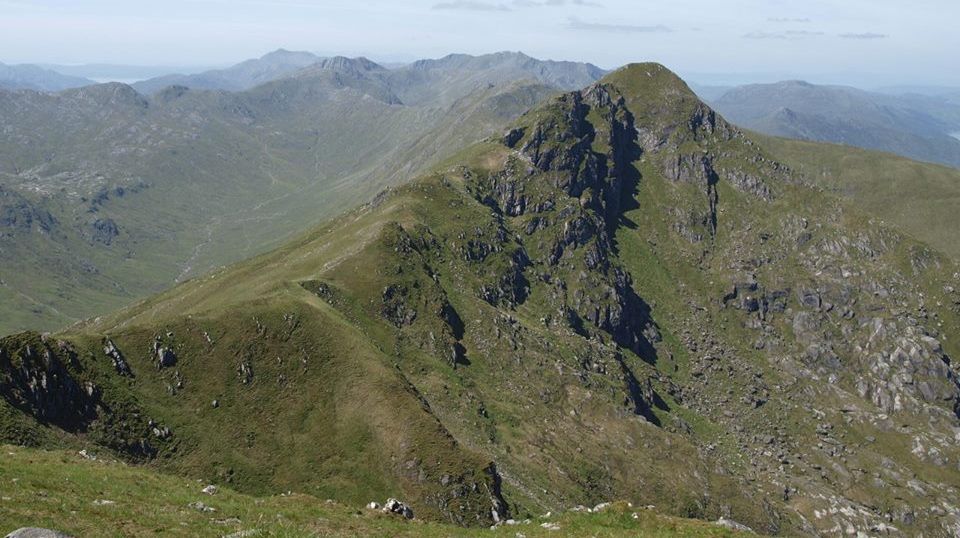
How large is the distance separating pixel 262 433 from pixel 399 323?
70111 mm

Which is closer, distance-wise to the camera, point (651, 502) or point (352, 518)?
point (352, 518)

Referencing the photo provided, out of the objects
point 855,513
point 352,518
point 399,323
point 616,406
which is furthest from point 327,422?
point 855,513

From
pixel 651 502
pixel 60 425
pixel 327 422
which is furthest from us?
pixel 651 502

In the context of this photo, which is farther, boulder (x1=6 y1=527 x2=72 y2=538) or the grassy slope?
the grassy slope

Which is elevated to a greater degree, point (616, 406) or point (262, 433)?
point (262, 433)

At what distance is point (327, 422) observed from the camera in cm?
11756

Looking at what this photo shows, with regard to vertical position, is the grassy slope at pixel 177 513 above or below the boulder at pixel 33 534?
below

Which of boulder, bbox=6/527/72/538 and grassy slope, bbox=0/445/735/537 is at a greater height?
boulder, bbox=6/527/72/538

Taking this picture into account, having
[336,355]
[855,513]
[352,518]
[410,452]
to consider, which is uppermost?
[352,518]

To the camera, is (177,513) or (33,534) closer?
(33,534)

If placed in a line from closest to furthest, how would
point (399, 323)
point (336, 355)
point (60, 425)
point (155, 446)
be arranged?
point (60, 425) < point (155, 446) < point (336, 355) < point (399, 323)

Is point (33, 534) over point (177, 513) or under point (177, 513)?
over

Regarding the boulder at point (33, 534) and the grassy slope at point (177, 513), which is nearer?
the boulder at point (33, 534)

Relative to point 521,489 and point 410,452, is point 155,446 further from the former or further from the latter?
point 521,489
